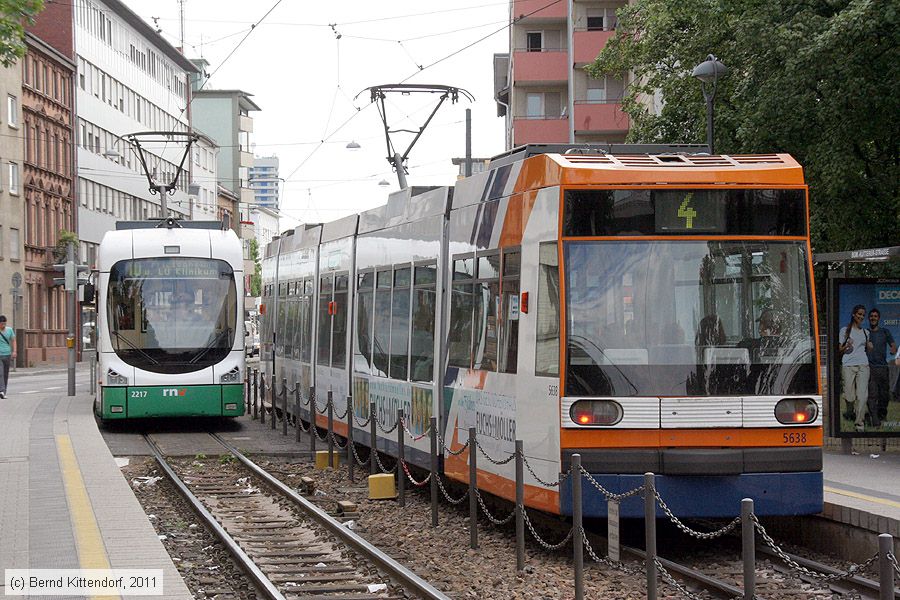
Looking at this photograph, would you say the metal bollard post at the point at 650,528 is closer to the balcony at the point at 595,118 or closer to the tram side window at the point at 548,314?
the tram side window at the point at 548,314

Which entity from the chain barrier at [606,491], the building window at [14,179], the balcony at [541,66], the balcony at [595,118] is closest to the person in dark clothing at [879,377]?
the chain barrier at [606,491]

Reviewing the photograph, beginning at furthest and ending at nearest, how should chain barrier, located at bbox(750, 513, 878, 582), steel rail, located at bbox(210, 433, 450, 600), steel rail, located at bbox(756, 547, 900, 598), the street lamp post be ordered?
1. the street lamp post
2. steel rail, located at bbox(210, 433, 450, 600)
3. steel rail, located at bbox(756, 547, 900, 598)
4. chain barrier, located at bbox(750, 513, 878, 582)

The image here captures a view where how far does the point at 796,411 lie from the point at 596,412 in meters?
1.52

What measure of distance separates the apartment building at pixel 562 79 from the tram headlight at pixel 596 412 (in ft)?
162

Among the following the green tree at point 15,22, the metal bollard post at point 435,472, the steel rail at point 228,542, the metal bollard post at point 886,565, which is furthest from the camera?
the metal bollard post at point 435,472

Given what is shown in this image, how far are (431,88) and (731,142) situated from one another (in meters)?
4.97

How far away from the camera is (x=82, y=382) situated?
154 ft

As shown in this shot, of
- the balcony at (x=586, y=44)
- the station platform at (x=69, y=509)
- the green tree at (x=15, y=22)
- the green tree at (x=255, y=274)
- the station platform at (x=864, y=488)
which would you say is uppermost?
the balcony at (x=586, y=44)

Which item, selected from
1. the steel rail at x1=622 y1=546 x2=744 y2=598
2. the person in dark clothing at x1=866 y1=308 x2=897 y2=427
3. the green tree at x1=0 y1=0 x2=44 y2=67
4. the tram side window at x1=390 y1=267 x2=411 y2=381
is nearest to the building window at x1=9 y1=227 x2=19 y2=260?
the tram side window at x1=390 y1=267 x2=411 y2=381

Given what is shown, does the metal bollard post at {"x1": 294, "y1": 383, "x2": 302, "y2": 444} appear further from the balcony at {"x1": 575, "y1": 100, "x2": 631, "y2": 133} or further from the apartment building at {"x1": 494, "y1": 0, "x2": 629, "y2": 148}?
the balcony at {"x1": 575, "y1": 100, "x2": 631, "y2": 133}

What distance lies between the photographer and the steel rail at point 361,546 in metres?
10.1

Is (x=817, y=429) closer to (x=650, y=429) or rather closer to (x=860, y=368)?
(x=650, y=429)

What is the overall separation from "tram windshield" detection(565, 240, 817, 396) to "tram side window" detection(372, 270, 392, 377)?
6126 mm

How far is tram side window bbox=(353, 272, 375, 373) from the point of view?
719 inches
